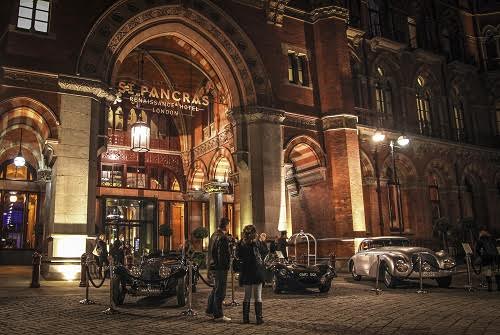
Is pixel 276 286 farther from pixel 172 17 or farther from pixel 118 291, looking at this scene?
pixel 172 17

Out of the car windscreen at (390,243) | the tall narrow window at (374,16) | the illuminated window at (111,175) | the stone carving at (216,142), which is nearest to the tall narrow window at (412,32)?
the tall narrow window at (374,16)

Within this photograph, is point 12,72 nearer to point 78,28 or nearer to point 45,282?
point 78,28

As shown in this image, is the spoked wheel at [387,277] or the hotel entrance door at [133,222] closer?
the spoked wheel at [387,277]

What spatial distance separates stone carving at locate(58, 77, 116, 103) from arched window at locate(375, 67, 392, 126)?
16.3 meters

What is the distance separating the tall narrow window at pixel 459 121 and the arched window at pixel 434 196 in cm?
369

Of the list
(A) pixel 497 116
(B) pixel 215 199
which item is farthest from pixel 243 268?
(A) pixel 497 116

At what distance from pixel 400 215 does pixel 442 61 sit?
38.5 feet

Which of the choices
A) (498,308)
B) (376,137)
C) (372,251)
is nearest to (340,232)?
(376,137)

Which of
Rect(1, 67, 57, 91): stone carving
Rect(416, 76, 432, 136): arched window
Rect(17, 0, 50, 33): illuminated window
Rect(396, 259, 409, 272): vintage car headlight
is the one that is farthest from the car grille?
Rect(416, 76, 432, 136): arched window

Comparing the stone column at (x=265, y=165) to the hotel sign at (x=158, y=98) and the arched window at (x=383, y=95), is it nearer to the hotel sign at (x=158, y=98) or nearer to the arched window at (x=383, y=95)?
the hotel sign at (x=158, y=98)

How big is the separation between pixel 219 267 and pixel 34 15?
1374 cm

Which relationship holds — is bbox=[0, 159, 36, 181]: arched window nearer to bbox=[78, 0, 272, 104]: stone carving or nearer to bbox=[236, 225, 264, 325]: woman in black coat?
bbox=[78, 0, 272, 104]: stone carving

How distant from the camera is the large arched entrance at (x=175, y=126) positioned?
67.9 ft

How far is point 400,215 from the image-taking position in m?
26.6
